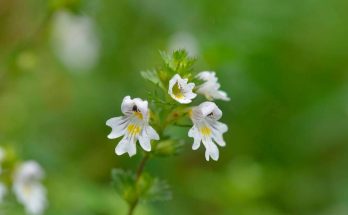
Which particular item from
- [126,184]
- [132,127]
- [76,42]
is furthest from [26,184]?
[76,42]

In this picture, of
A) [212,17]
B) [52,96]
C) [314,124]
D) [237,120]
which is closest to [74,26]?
[52,96]

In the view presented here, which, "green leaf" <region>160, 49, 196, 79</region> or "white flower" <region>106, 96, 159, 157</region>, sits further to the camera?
"green leaf" <region>160, 49, 196, 79</region>

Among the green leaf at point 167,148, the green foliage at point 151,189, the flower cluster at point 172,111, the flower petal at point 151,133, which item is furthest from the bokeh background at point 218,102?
the flower petal at point 151,133

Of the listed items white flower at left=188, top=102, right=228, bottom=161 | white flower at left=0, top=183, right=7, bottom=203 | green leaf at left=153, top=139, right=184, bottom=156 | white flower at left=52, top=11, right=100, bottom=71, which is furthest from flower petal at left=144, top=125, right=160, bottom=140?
white flower at left=52, top=11, right=100, bottom=71

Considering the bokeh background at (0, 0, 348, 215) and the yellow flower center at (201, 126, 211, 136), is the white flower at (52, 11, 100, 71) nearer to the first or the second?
the bokeh background at (0, 0, 348, 215)

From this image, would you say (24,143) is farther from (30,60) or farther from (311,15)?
(311,15)

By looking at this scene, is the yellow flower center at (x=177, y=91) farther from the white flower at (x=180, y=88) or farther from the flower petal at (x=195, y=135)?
the flower petal at (x=195, y=135)

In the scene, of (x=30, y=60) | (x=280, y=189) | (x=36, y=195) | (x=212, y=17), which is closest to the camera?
(x=36, y=195)
